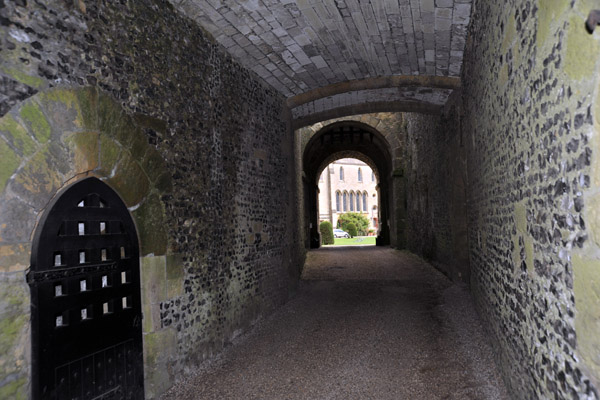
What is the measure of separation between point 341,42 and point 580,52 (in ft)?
16.2

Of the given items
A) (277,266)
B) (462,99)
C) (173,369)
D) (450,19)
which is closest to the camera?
(173,369)

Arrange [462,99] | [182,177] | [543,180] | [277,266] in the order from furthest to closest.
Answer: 1. [277,266]
2. [462,99]
3. [182,177]
4. [543,180]

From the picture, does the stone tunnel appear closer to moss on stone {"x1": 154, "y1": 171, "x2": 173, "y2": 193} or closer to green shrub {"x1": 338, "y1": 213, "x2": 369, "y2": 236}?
moss on stone {"x1": 154, "y1": 171, "x2": 173, "y2": 193}

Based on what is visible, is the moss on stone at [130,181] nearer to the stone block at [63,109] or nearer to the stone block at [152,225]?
the stone block at [152,225]

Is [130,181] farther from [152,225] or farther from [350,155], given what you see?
[350,155]

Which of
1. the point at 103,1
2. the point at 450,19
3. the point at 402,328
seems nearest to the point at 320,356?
the point at 402,328

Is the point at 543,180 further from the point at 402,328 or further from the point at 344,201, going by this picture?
the point at 344,201

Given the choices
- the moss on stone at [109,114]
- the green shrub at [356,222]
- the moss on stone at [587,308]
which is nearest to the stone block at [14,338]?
the moss on stone at [109,114]

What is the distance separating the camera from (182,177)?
492cm

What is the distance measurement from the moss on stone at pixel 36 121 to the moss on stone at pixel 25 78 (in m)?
0.16

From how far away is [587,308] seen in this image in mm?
1976

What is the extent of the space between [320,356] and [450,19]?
496cm

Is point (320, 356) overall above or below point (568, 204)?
below

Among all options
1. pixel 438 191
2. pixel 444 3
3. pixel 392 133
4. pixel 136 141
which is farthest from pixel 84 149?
pixel 392 133
